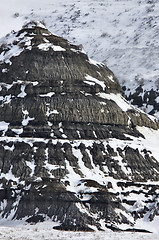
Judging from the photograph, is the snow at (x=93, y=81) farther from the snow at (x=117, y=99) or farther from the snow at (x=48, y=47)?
the snow at (x=48, y=47)

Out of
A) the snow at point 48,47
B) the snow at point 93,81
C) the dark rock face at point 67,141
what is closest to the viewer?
the dark rock face at point 67,141

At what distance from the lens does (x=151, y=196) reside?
371ft

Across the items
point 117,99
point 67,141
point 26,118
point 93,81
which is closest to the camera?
point 67,141

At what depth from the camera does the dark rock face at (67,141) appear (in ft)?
353

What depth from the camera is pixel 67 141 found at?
118438 millimetres

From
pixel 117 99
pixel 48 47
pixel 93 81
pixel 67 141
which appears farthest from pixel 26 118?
pixel 117 99

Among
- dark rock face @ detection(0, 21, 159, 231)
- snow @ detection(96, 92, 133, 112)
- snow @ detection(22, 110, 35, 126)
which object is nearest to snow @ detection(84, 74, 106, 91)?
dark rock face @ detection(0, 21, 159, 231)

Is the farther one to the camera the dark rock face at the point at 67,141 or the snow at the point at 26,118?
the snow at the point at 26,118

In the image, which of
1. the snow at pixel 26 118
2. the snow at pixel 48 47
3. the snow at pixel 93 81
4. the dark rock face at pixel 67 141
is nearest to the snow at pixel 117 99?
the dark rock face at pixel 67 141

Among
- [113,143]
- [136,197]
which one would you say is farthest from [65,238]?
[113,143]

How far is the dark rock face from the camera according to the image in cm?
10750

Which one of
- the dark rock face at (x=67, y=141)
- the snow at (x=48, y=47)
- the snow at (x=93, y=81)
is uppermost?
the snow at (x=48, y=47)

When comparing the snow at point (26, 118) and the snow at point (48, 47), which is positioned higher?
the snow at point (48, 47)

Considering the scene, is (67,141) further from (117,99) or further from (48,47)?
(48,47)
